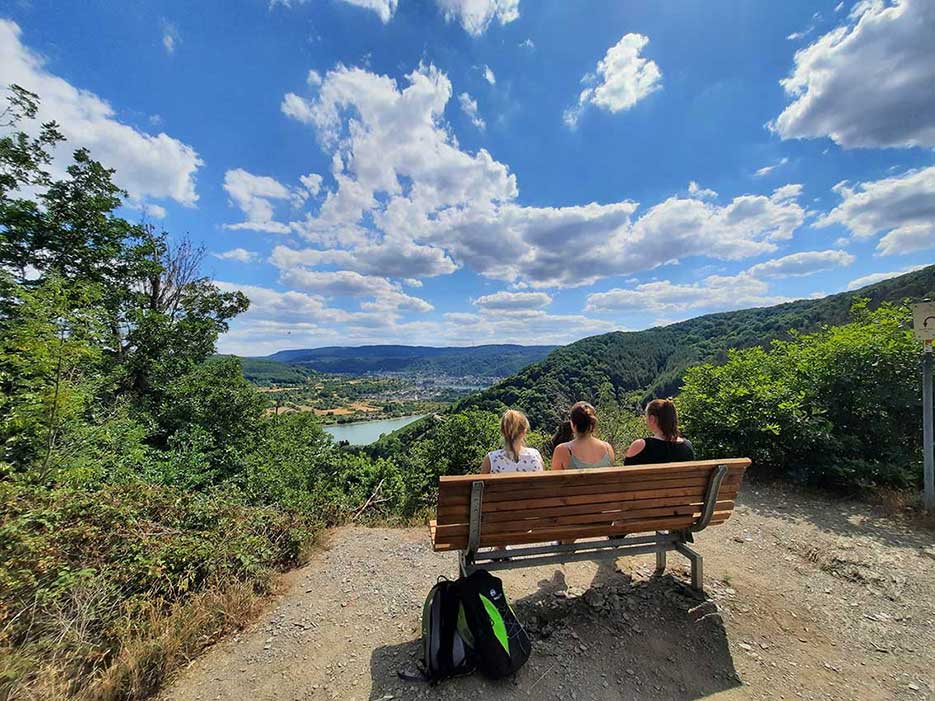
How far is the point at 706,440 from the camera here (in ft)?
18.6

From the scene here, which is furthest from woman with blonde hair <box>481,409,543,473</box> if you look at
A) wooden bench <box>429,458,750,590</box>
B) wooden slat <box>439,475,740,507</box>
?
wooden slat <box>439,475,740,507</box>

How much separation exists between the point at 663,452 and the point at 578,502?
1130 millimetres

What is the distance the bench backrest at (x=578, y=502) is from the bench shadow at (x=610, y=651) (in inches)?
24.2

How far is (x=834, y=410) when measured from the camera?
200 inches

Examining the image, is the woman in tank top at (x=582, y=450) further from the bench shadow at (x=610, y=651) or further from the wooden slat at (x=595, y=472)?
the bench shadow at (x=610, y=651)

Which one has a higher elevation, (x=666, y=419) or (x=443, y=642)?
(x=666, y=419)

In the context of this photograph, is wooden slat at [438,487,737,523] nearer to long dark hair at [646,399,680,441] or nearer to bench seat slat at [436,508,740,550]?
bench seat slat at [436,508,740,550]

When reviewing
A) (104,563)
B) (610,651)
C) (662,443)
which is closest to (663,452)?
(662,443)

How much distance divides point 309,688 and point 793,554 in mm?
4302

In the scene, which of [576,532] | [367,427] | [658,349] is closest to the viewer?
[576,532]

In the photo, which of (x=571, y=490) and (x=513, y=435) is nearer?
(x=571, y=490)

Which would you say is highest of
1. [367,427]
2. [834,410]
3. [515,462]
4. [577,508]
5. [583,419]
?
[583,419]

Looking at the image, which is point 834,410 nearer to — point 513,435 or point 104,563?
point 513,435

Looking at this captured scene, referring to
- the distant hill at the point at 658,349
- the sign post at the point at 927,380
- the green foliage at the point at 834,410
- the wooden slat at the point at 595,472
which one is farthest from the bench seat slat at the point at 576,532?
the distant hill at the point at 658,349
